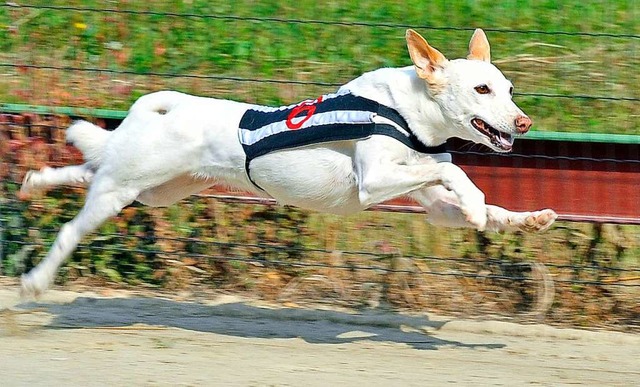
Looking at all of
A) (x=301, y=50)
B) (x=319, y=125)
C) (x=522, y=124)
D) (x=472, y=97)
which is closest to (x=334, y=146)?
(x=319, y=125)

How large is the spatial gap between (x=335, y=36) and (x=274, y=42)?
25.4 inches

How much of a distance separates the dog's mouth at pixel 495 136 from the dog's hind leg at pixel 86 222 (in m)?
1.93

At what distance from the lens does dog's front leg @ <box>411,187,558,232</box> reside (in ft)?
18.1

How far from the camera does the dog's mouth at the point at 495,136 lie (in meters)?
5.45

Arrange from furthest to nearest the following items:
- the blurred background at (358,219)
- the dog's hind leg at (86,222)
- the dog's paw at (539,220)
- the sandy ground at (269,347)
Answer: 1. the blurred background at (358,219)
2. the dog's hind leg at (86,222)
3. the sandy ground at (269,347)
4. the dog's paw at (539,220)

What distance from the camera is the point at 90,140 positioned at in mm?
6340

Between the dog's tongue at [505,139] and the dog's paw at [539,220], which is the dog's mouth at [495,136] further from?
the dog's paw at [539,220]

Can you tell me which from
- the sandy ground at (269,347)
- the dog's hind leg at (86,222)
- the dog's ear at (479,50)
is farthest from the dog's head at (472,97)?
the dog's hind leg at (86,222)

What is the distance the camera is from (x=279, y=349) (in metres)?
6.14

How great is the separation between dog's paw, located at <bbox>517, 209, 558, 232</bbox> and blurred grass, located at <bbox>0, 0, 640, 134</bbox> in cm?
184

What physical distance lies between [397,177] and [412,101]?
393 millimetres

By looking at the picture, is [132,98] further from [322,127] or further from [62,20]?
[322,127]

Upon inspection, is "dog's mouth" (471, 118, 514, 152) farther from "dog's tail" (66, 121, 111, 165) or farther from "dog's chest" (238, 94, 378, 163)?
"dog's tail" (66, 121, 111, 165)

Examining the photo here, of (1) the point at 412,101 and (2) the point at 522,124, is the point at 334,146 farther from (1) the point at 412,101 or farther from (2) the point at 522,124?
(2) the point at 522,124
